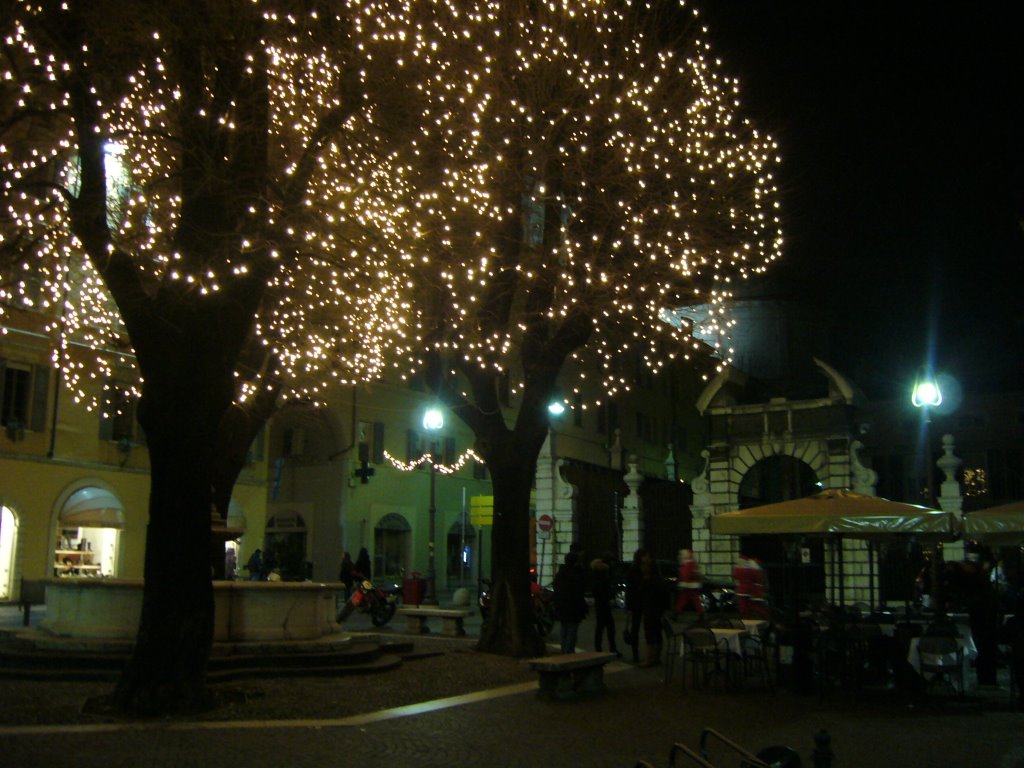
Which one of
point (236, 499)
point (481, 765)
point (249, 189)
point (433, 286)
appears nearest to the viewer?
point (481, 765)

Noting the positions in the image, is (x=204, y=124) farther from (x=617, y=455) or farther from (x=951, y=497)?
(x=617, y=455)

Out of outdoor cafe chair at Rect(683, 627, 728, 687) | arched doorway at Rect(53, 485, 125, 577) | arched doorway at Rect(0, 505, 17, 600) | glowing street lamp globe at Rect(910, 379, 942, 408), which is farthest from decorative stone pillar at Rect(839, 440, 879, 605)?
arched doorway at Rect(0, 505, 17, 600)

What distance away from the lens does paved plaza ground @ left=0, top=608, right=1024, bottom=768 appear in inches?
340

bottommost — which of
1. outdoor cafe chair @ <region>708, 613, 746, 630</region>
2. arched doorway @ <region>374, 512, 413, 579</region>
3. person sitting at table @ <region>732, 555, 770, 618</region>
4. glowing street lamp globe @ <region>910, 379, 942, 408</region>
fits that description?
outdoor cafe chair @ <region>708, 613, 746, 630</region>

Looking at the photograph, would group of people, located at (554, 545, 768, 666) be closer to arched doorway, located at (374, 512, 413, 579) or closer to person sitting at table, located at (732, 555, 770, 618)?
person sitting at table, located at (732, 555, 770, 618)

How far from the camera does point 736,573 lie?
18.6 m

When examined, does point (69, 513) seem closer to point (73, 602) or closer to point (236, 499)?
point (236, 499)

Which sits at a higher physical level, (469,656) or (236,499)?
(236,499)

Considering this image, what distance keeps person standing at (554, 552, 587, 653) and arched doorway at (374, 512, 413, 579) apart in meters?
24.1

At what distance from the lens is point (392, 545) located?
4006cm

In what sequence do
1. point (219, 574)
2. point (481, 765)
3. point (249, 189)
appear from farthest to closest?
point (219, 574)
point (249, 189)
point (481, 765)

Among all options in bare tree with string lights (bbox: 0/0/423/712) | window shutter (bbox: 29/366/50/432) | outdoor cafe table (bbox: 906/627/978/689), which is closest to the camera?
bare tree with string lights (bbox: 0/0/423/712)

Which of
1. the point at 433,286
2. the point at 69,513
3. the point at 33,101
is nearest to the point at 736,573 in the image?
the point at 433,286

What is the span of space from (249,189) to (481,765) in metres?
6.17
